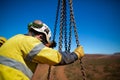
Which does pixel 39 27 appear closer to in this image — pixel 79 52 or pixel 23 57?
pixel 23 57

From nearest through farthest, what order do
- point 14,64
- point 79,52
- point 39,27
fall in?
point 14,64
point 39,27
point 79,52

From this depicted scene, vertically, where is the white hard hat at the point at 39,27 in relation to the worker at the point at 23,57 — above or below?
above

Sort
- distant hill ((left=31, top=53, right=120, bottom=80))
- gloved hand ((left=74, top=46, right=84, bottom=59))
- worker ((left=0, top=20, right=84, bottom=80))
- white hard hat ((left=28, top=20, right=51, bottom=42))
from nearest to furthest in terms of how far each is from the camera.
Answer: worker ((left=0, top=20, right=84, bottom=80)) → white hard hat ((left=28, top=20, right=51, bottom=42)) → gloved hand ((left=74, top=46, right=84, bottom=59)) → distant hill ((left=31, top=53, right=120, bottom=80))

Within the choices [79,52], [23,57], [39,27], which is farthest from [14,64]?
[79,52]

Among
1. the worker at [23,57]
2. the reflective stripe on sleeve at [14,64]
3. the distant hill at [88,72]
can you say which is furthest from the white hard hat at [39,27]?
the distant hill at [88,72]

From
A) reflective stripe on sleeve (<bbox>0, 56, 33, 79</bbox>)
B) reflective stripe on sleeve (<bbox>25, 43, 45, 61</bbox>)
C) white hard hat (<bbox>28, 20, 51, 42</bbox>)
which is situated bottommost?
reflective stripe on sleeve (<bbox>0, 56, 33, 79</bbox>)

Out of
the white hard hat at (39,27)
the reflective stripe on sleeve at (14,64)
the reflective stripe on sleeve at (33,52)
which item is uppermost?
the white hard hat at (39,27)

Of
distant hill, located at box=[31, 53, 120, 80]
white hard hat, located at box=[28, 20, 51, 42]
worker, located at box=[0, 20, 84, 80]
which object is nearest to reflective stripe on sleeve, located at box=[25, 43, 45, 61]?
worker, located at box=[0, 20, 84, 80]

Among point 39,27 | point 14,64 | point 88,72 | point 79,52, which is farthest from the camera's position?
point 88,72

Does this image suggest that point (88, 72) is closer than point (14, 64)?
No

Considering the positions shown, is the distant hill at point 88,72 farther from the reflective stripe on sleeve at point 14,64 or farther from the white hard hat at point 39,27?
the reflective stripe on sleeve at point 14,64

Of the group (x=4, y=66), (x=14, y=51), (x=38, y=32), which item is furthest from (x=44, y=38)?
(x=4, y=66)

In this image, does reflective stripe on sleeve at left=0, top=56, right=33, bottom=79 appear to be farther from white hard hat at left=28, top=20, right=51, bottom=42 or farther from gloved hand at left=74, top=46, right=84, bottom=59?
gloved hand at left=74, top=46, right=84, bottom=59

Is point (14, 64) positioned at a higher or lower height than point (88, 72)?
lower
